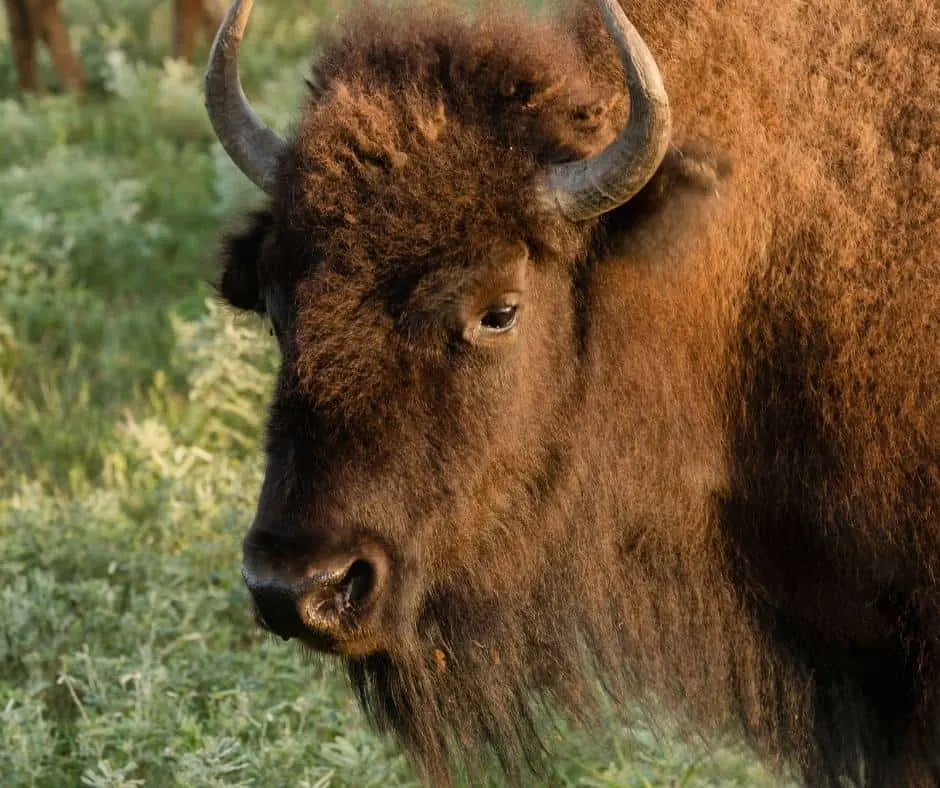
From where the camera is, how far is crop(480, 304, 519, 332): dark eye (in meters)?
3.46

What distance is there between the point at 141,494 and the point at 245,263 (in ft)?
9.55

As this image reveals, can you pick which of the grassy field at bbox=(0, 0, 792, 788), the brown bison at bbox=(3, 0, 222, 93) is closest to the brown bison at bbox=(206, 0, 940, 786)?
the grassy field at bbox=(0, 0, 792, 788)

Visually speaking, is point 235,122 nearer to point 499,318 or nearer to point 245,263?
point 245,263

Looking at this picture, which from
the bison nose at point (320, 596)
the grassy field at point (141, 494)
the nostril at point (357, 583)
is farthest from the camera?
the grassy field at point (141, 494)

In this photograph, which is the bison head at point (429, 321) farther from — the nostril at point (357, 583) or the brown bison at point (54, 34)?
the brown bison at point (54, 34)

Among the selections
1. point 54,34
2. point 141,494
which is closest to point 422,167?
point 141,494

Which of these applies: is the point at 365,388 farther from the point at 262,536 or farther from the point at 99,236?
the point at 99,236

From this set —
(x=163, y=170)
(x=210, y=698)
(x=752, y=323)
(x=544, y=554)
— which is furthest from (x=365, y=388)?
(x=163, y=170)

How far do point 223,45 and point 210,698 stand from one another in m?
→ 2.15

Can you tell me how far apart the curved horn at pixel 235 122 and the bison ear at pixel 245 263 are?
20cm

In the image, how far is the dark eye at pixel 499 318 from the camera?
346cm

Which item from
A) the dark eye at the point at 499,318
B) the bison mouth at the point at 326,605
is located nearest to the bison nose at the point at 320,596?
the bison mouth at the point at 326,605

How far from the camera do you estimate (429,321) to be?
337 centimetres

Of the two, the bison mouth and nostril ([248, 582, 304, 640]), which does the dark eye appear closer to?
the bison mouth
